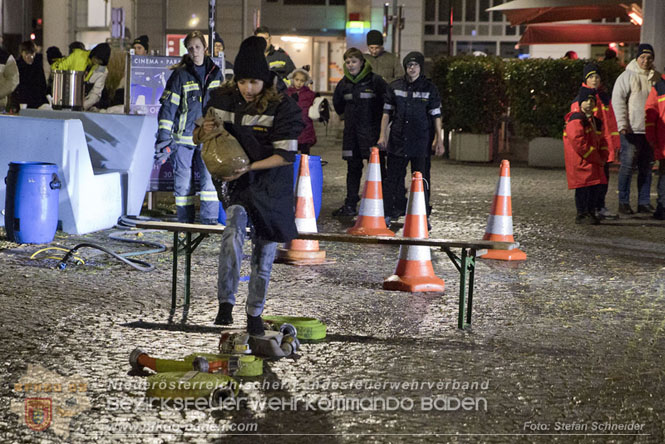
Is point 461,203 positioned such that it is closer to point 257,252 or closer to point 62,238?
point 62,238

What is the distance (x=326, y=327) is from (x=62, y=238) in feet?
14.5

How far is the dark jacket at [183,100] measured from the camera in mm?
10531

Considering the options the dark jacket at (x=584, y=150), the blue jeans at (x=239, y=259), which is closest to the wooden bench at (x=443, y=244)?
the blue jeans at (x=239, y=259)

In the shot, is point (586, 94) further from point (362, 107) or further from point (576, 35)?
point (576, 35)

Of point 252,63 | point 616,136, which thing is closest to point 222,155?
point 252,63

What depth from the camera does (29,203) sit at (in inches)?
387

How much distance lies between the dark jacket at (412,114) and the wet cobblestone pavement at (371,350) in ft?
5.56

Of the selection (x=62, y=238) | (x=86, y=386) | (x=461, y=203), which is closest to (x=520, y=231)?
(x=461, y=203)

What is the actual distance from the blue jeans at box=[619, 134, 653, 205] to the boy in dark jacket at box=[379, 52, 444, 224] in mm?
2652

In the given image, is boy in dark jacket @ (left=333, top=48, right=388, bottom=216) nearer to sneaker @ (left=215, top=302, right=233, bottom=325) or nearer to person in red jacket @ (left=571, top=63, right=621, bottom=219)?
person in red jacket @ (left=571, top=63, right=621, bottom=219)

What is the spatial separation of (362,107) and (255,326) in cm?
660

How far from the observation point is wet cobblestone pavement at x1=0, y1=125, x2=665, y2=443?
487 cm

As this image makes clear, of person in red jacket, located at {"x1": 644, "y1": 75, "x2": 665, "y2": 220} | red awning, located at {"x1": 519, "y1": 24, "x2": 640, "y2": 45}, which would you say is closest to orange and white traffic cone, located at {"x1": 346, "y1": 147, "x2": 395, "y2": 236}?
person in red jacket, located at {"x1": 644, "y1": 75, "x2": 665, "y2": 220}

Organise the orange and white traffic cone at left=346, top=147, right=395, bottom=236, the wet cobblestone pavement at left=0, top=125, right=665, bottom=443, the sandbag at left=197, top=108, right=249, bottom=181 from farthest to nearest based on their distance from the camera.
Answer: the orange and white traffic cone at left=346, top=147, right=395, bottom=236 → the sandbag at left=197, top=108, right=249, bottom=181 → the wet cobblestone pavement at left=0, top=125, right=665, bottom=443
